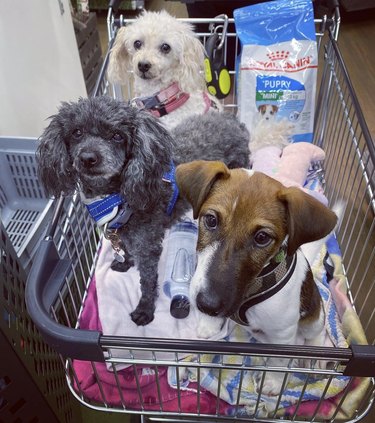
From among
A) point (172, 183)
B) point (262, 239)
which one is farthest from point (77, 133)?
point (262, 239)

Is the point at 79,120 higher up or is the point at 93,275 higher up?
the point at 79,120

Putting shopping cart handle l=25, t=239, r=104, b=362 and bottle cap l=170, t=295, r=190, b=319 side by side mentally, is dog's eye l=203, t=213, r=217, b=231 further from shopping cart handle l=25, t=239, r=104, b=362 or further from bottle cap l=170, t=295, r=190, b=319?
bottle cap l=170, t=295, r=190, b=319

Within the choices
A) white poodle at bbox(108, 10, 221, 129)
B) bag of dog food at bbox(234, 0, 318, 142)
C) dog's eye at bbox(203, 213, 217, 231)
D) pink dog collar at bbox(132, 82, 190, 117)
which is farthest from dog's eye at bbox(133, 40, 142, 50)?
dog's eye at bbox(203, 213, 217, 231)

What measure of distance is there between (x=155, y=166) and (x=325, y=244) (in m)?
0.74

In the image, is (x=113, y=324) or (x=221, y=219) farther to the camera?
(x=113, y=324)

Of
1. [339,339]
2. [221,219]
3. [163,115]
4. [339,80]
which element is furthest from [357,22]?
[221,219]

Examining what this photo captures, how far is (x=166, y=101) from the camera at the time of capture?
1.84m

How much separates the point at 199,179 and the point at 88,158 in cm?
31

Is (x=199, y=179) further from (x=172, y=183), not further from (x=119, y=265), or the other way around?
(x=119, y=265)

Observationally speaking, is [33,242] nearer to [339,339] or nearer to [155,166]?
[155,166]

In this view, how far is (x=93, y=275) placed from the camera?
1455mm

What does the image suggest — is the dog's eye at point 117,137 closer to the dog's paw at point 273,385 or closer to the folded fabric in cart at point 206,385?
the folded fabric in cart at point 206,385

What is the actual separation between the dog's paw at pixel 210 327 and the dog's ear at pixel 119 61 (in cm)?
116

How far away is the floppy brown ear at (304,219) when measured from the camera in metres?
0.85
